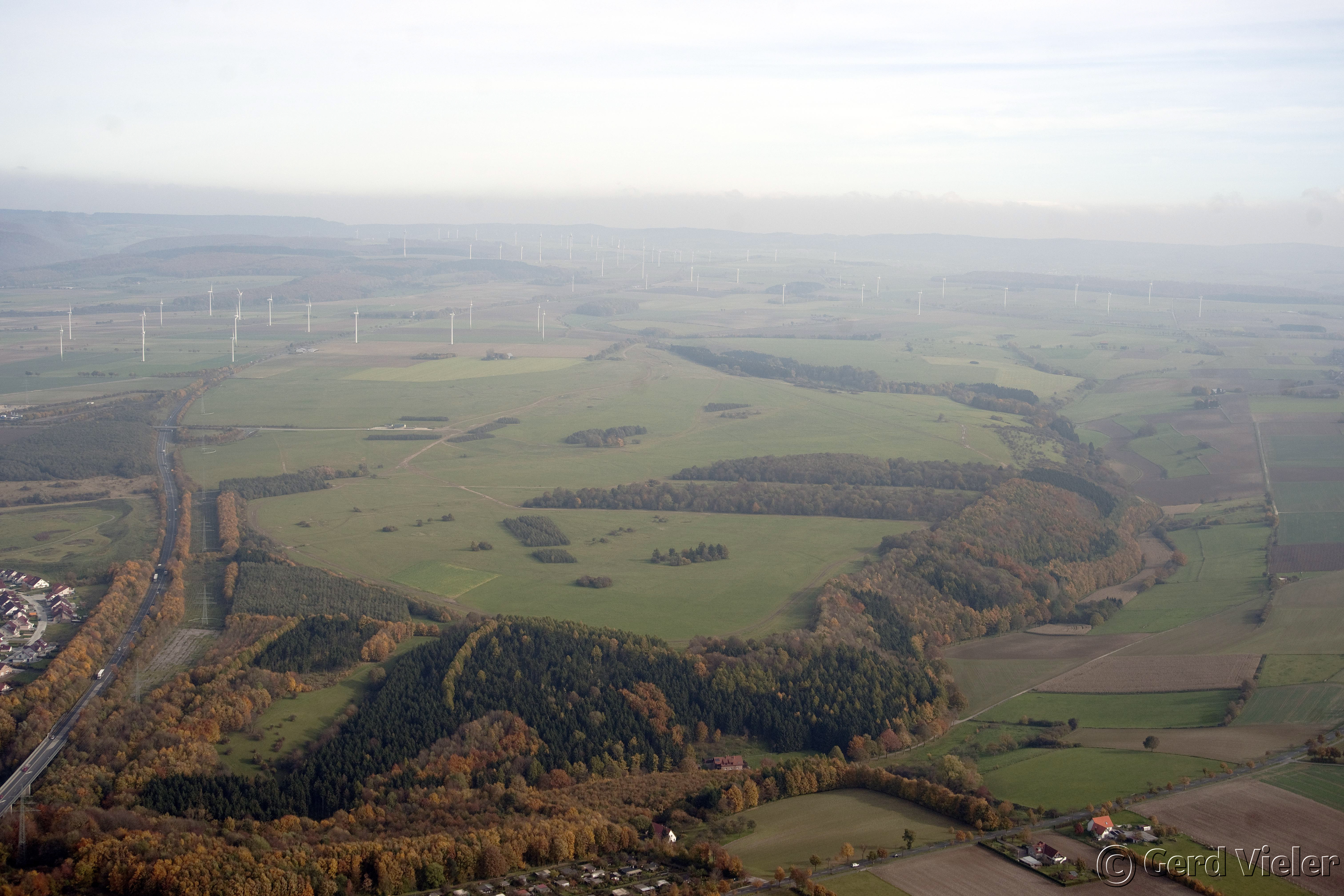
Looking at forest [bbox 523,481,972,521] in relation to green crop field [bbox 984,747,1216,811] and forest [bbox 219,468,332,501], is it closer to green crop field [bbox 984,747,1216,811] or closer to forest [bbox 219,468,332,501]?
forest [bbox 219,468,332,501]

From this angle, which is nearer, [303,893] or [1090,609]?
[303,893]

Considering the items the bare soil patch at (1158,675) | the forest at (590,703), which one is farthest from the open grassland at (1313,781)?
the forest at (590,703)

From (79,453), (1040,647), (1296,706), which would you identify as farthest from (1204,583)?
(79,453)

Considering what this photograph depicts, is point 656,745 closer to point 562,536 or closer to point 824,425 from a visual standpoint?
point 562,536

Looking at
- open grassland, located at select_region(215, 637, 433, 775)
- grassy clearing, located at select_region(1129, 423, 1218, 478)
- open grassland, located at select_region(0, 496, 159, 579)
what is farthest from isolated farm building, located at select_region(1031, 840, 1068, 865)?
grassy clearing, located at select_region(1129, 423, 1218, 478)

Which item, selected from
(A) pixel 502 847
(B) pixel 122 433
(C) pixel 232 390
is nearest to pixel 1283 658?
(A) pixel 502 847
